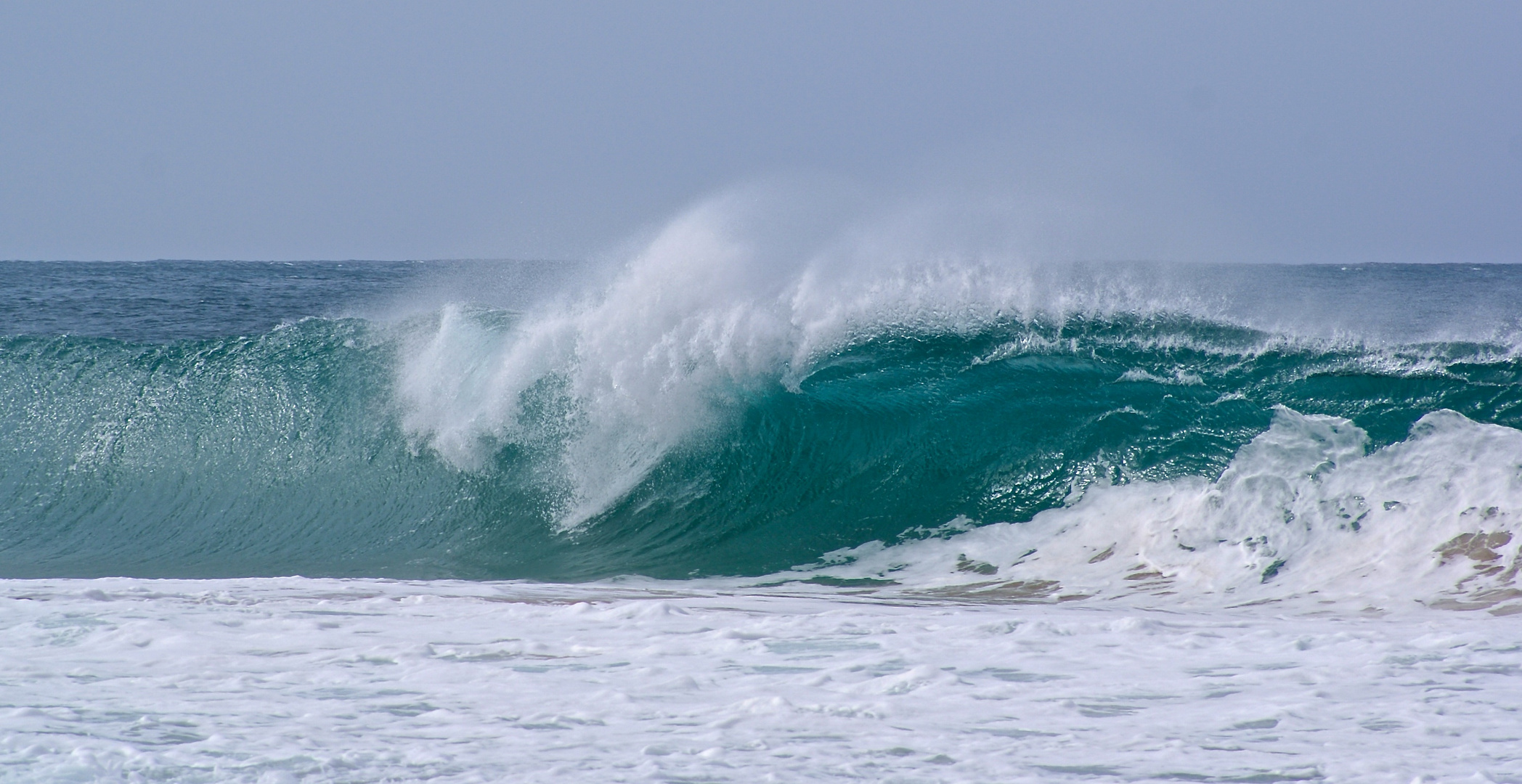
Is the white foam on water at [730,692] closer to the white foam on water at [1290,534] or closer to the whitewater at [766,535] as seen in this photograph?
the whitewater at [766,535]

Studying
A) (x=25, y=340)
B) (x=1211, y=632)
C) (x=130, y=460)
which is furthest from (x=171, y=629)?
(x=25, y=340)

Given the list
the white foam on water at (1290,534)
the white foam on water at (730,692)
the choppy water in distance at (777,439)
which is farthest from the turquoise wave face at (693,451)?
the white foam on water at (730,692)

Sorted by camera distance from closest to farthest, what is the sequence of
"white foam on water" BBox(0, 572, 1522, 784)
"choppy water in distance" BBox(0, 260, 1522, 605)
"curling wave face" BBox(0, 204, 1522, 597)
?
1. "white foam on water" BBox(0, 572, 1522, 784)
2. "curling wave face" BBox(0, 204, 1522, 597)
3. "choppy water in distance" BBox(0, 260, 1522, 605)

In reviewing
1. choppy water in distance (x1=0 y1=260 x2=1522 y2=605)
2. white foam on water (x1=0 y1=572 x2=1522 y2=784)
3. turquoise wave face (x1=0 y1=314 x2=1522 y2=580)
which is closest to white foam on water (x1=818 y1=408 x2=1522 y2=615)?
choppy water in distance (x1=0 y1=260 x2=1522 y2=605)

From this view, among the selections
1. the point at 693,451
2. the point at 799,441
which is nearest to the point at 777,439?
the point at 799,441

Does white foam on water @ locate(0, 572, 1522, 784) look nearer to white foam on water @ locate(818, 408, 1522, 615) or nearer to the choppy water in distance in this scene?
white foam on water @ locate(818, 408, 1522, 615)

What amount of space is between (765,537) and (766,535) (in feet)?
0.10

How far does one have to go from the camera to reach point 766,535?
24.5 ft

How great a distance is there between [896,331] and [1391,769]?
6.83 metres

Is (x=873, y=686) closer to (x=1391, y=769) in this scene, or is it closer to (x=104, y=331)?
(x=1391, y=769)

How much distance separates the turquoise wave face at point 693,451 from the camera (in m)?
7.36

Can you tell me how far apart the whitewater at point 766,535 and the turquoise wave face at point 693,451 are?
0.04 m

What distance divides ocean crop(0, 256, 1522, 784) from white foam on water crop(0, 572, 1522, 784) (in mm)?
21

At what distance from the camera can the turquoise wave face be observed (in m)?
7.36
